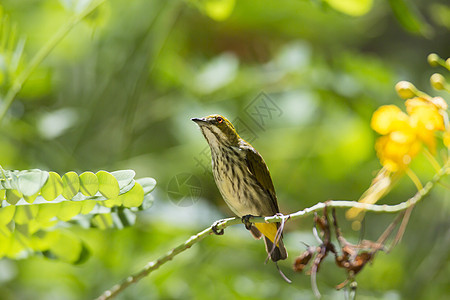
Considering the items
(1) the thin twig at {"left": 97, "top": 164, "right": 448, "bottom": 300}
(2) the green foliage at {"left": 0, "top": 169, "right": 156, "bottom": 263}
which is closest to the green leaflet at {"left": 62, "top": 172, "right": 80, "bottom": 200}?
(2) the green foliage at {"left": 0, "top": 169, "right": 156, "bottom": 263}

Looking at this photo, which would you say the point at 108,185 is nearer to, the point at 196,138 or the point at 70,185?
the point at 70,185

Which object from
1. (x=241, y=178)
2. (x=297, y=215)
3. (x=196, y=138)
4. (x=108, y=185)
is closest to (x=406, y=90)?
(x=297, y=215)

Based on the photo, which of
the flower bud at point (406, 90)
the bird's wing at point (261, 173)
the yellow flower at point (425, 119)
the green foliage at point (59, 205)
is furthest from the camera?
the bird's wing at point (261, 173)

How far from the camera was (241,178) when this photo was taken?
247 cm

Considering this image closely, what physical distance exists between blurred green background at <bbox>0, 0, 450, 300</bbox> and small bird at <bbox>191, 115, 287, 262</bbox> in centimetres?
19

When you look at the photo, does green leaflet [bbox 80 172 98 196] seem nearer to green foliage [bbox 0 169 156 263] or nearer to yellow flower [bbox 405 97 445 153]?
green foliage [bbox 0 169 156 263]

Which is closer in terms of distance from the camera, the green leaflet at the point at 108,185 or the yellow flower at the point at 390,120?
the green leaflet at the point at 108,185

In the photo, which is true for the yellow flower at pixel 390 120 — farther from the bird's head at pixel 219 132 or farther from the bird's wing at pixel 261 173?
the bird's head at pixel 219 132

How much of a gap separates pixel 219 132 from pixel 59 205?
3.01 ft

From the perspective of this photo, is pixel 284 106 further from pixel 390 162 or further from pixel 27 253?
pixel 27 253

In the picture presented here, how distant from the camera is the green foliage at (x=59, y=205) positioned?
1.48 m

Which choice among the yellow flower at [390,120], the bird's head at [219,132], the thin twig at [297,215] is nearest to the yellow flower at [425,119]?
the yellow flower at [390,120]

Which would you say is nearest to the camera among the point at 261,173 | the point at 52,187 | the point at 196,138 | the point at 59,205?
the point at 52,187

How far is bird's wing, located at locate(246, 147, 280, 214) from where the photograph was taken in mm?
2412
